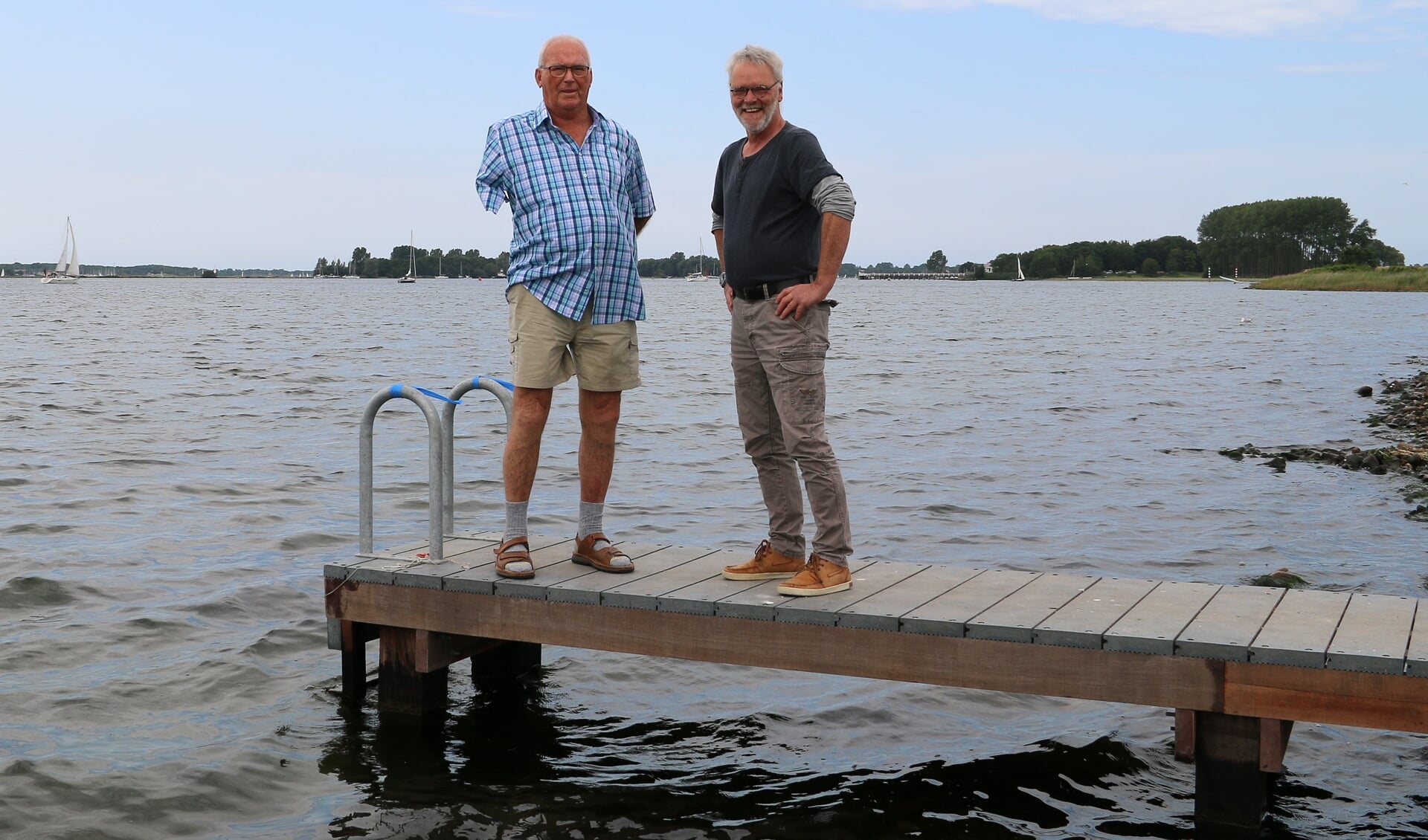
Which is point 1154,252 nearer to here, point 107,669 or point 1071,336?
point 1071,336

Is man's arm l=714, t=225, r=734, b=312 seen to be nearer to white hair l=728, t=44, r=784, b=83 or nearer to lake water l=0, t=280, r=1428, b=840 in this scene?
white hair l=728, t=44, r=784, b=83

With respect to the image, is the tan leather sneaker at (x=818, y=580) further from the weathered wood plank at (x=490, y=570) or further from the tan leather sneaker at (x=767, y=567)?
the weathered wood plank at (x=490, y=570)

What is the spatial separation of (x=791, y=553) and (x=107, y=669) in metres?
4.08

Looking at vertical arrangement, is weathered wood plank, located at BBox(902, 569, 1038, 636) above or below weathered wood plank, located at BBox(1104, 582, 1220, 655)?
below

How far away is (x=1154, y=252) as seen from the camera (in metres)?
196

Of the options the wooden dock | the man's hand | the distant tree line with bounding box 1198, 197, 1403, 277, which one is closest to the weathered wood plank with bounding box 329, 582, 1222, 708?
the wooden dock

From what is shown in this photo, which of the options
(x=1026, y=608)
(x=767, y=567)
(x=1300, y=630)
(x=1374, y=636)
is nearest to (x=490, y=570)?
(x=767, y=567)

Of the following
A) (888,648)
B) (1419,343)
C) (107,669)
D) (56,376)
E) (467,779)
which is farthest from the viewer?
(1419,343)

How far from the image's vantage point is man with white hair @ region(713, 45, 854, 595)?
5316 mm

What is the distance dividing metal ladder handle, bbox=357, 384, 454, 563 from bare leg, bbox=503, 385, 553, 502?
45 cm

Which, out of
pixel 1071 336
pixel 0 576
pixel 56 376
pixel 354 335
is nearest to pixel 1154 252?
pixel 1071 336

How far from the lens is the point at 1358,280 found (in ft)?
407

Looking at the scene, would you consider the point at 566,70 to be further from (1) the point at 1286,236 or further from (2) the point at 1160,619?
(1) the point at 1286,236

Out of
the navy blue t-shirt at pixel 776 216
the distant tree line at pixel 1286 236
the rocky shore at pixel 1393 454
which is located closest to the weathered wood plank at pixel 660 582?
the navy blue t-shirt at pixel 776 216
